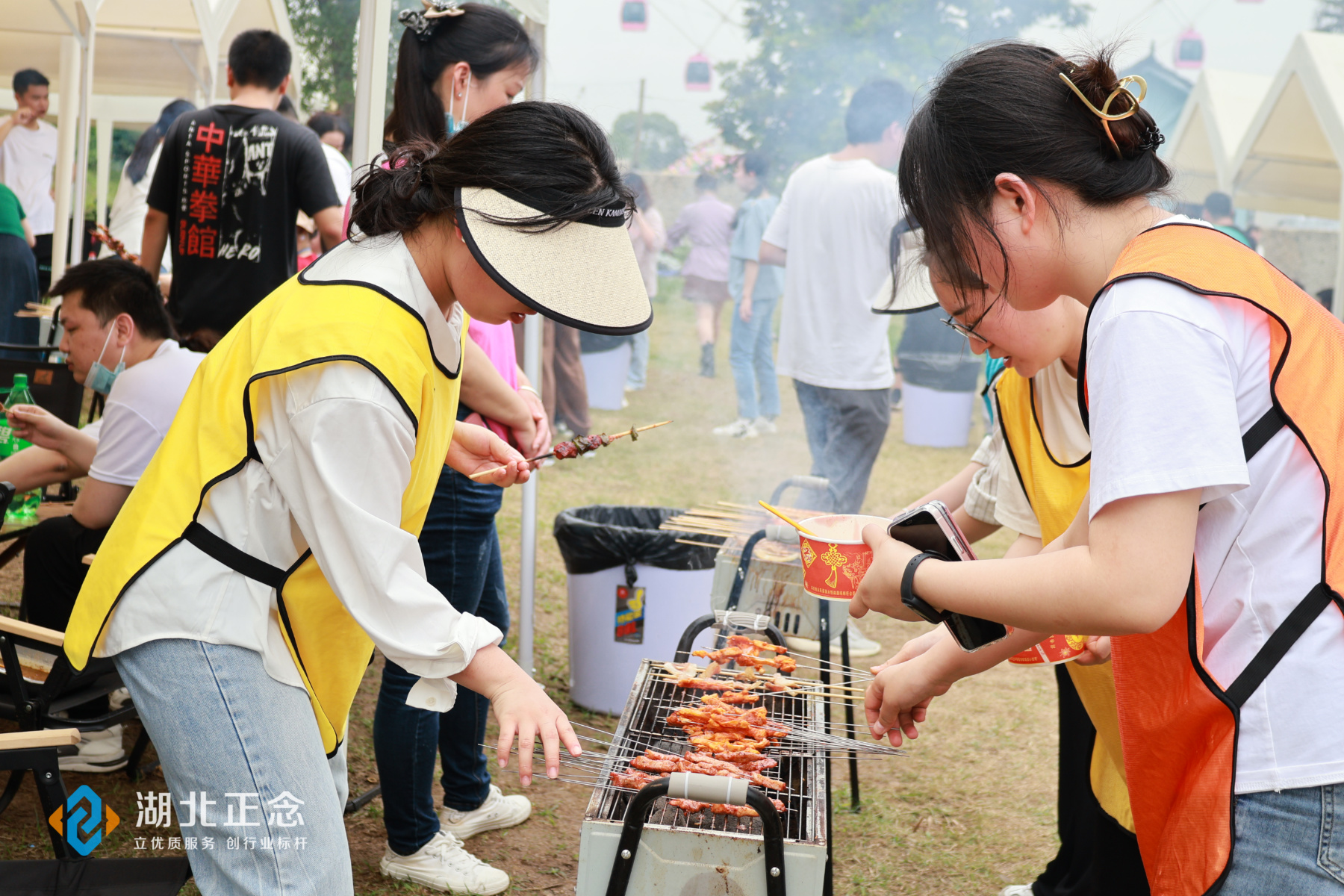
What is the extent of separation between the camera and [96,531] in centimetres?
351

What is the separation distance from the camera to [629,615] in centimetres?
420

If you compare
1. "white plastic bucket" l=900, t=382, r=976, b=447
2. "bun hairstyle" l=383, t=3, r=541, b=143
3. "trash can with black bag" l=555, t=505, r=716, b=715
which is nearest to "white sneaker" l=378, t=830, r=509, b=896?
"trash can with black bag" l=555, t=505, r=716, b=715

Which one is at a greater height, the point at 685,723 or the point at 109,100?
the point at 109,100

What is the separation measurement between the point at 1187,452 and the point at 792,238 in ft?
15.7

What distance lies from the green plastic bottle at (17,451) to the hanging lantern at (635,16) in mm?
6259

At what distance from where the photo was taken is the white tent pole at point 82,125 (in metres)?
6.30

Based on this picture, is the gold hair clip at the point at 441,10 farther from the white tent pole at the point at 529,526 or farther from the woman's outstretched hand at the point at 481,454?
the woman's outstretched hand at the point at 481,454

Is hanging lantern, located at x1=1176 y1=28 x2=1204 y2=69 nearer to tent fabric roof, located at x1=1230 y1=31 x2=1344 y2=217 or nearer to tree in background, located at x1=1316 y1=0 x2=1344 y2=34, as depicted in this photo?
tent fabric roof, located at x1=1230 y1=31 x2=1344 y2=217

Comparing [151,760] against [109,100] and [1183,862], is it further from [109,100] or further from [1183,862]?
[109,100]

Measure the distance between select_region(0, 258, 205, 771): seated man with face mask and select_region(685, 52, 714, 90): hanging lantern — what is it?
6788 mm

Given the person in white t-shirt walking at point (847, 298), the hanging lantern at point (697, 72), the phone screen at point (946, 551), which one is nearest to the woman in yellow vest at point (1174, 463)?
the phone screen at point (946, 551)

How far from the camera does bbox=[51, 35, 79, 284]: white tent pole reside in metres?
6.29

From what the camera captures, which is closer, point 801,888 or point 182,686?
point 182,686

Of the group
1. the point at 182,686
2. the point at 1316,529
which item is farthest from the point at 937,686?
the point at 182,686
